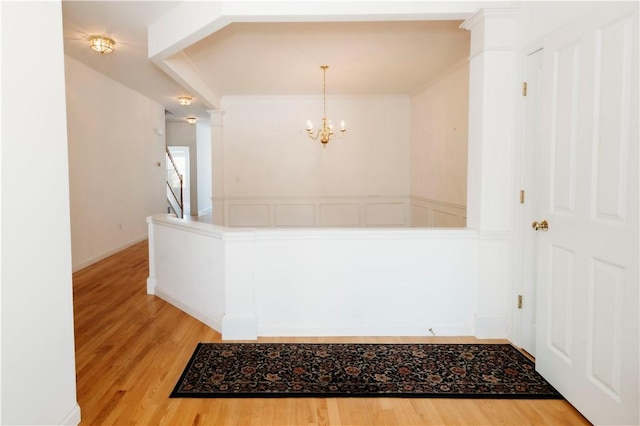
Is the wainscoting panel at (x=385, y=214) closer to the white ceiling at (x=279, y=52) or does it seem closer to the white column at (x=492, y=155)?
the white ceiling at (x=279, y=52)

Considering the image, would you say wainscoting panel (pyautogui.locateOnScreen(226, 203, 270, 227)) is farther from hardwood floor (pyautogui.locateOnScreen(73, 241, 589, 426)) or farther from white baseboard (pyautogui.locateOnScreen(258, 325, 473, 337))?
white baseboard (pyautogui.locateOnScreen(258, 325, 473, 337))

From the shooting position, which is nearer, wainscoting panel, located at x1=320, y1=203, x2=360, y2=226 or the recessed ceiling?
the recessed ceiling

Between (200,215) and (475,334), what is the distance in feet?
33.1

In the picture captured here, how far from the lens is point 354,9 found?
3000 millimetres

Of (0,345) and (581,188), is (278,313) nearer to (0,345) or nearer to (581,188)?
(0,345)

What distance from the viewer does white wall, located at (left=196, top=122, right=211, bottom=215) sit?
40.2 ft

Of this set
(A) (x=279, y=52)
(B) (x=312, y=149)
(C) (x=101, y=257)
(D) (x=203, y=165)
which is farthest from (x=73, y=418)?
(D) (x=203, y=165)

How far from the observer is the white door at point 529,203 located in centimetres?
278

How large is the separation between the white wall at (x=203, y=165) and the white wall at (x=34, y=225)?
10441 mm

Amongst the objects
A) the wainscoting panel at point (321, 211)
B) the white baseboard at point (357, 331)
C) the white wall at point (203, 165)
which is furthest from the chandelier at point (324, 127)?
the white wall at point (203, 165)

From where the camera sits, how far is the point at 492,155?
3.02m

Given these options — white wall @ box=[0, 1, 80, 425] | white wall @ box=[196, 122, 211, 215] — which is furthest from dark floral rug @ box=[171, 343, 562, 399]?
white wall @ box=[196, 122, 211, 215]

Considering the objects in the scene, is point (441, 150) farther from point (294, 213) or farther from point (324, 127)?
point (294, 213)

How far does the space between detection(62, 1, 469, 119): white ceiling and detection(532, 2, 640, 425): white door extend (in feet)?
6.55
